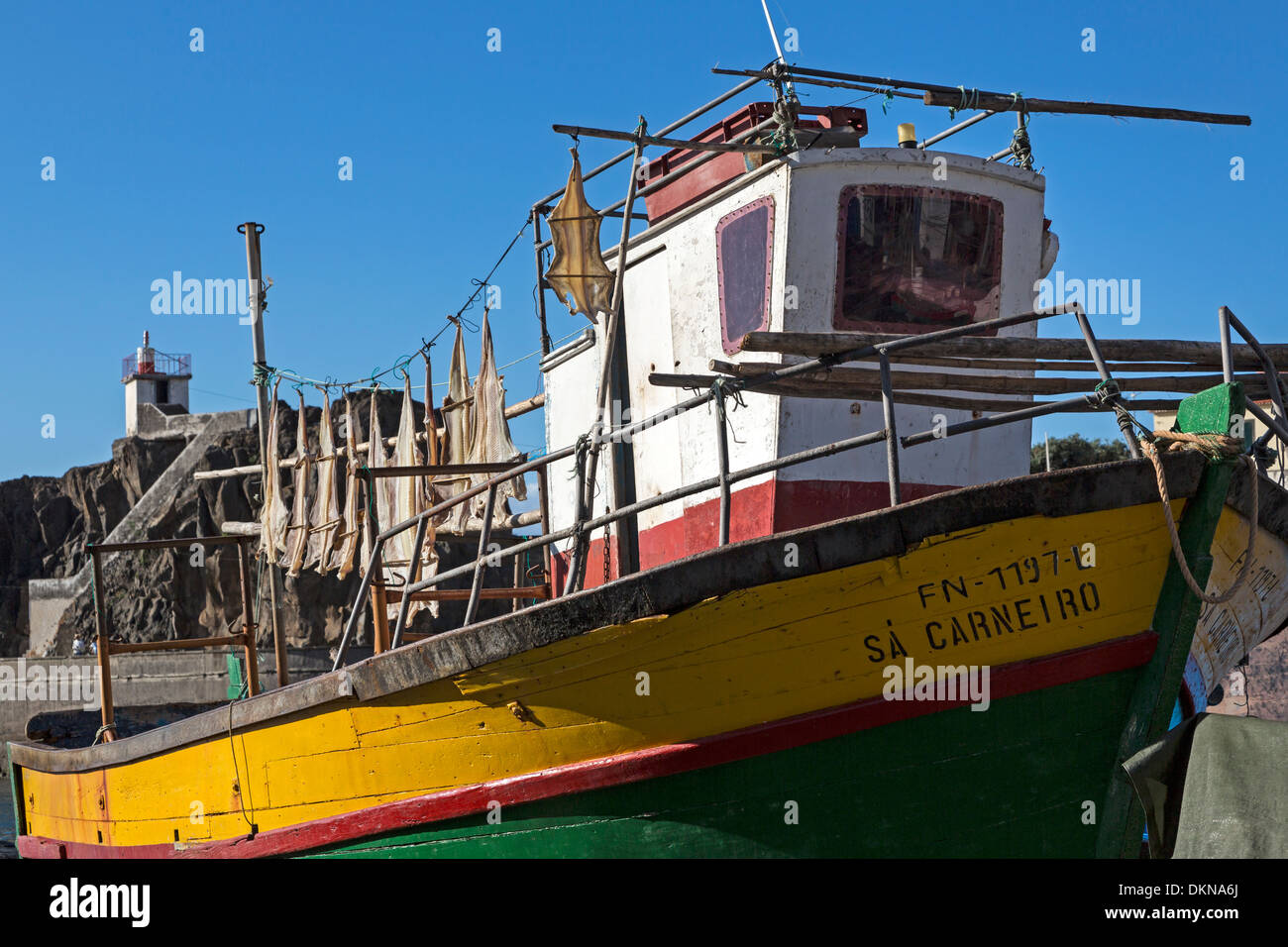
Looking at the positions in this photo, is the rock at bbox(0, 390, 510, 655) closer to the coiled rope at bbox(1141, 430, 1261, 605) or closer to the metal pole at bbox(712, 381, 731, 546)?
the metal pole at bbox(712, 381, 731, 546)

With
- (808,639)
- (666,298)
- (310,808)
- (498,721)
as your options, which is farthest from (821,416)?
(310,808)

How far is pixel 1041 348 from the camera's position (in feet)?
20.7

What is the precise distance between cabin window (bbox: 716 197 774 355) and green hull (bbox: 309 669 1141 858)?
2816mm

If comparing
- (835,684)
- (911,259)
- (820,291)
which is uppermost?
(911,259)

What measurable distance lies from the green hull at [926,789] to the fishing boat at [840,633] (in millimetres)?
12

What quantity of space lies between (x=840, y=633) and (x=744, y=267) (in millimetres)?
2888

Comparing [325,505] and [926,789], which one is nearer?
[926,789]

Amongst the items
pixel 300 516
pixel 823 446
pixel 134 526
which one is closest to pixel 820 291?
pixel 823 446

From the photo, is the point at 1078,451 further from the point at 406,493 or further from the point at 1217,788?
the point at 1217,788

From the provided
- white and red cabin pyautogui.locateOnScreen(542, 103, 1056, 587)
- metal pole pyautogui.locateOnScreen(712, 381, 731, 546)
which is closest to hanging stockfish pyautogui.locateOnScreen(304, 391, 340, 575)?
white and red cabin pyautogui.locateOnScreen(542, 103, 1056, 587)

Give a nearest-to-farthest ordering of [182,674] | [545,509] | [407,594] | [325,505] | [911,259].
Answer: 1. [407,594]
2. [911,259]
3. [545,509]
4. [325,505]
5. [182,674]

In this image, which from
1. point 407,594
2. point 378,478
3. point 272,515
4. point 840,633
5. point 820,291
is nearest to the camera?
point 840,633

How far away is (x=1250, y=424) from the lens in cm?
623

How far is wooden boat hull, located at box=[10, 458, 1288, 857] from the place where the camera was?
5930 mm
